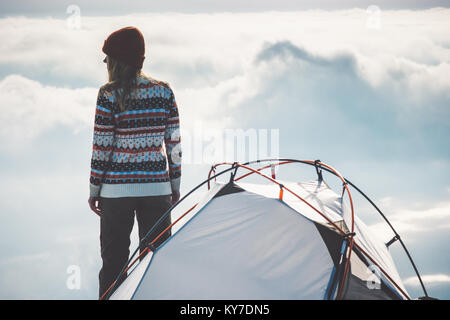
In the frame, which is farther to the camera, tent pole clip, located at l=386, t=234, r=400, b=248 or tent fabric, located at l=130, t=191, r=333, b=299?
tent pole clip, located at l=386, t=234, r=400, b=248

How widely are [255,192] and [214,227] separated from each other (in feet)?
1.09

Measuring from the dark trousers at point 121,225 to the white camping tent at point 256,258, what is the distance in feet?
0.56

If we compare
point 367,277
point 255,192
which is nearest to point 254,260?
point 255,192

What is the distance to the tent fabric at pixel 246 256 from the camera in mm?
2928

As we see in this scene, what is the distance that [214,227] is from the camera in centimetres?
314

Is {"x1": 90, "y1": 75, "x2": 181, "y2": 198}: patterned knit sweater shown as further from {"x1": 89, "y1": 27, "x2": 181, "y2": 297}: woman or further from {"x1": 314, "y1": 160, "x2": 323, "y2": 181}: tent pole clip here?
{"x1": 314, "y1": 160, "x2": 323, "y2": 181}: tent pole clip

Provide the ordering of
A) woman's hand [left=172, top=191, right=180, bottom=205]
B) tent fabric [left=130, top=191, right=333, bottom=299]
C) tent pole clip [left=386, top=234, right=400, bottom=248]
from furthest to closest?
tent pole clip [left=386, top=234, right=400, bottom=248] → woman's hand [left=172, top=191, right=180, bottom=205] → tent fabric [left=130, top=191, right=333, bottom=299]

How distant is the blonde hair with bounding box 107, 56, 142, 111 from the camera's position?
3.12m

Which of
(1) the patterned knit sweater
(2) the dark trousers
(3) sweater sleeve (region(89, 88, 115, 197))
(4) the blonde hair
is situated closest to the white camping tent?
(2) the dark trousers

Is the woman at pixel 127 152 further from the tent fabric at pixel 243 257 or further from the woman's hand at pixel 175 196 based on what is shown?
the tent fabric at pixel 243 257

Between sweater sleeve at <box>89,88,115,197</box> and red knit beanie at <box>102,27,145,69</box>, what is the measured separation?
231 millimetres

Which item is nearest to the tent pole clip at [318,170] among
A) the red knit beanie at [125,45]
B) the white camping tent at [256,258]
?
the white camping tent at [256,258]
